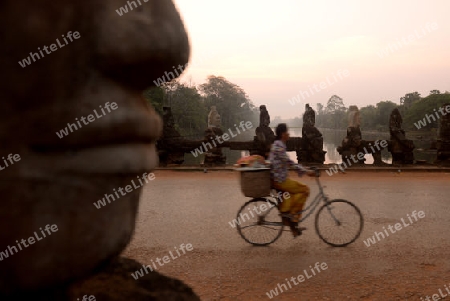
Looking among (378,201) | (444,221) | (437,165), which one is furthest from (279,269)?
(437,165)

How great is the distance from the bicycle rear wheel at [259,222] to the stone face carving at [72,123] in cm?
534

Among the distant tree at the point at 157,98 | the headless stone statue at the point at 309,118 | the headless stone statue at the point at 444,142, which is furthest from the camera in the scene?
the distant tree at the point at 157,98

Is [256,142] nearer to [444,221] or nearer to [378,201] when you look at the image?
[378,201]

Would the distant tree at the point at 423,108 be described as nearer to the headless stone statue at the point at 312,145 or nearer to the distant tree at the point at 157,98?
the distant tree at the point at 157,98

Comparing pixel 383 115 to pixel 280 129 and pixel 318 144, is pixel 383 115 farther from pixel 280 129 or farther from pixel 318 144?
pixel 280 129

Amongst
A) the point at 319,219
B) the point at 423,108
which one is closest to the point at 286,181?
the point at 319,219

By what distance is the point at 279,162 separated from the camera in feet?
19.2

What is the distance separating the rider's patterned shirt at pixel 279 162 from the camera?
5848mm

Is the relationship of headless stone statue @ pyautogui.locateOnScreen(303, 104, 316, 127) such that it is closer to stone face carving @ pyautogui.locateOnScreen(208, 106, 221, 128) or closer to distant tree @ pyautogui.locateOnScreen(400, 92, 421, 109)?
stone face carving @ pyautogui.locateOnScreen(208, 106, 221, 128)

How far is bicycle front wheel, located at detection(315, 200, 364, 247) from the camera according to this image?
6.55 metres

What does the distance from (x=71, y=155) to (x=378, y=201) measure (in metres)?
10.2

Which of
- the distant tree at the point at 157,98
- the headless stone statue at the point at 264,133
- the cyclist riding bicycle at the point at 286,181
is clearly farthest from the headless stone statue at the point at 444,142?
the distant tree at the point at 157,98

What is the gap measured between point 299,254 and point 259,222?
759mm

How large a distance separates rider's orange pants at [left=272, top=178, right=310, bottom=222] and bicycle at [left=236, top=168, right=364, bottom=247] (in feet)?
0.84
